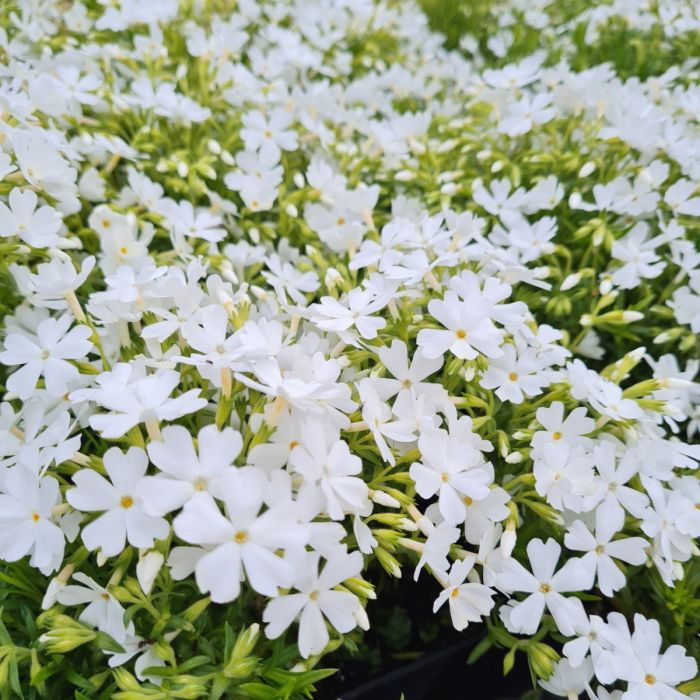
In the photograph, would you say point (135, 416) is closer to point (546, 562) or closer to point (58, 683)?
point (58, 683)

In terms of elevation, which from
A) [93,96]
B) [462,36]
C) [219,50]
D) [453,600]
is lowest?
[453,600]

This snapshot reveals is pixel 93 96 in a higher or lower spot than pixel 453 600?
higher

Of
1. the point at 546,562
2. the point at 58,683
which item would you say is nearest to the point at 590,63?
the point at 546,562

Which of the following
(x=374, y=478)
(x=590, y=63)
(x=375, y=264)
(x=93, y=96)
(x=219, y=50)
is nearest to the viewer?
(x=374, y=478)

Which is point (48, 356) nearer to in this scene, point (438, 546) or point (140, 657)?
point (140, 657)

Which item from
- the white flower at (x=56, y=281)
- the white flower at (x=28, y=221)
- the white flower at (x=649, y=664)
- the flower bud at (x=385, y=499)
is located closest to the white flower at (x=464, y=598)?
the flower bud at (x=385, y=499)

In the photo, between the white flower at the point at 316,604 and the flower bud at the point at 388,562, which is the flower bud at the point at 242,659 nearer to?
the white flower at the point at 316,604
